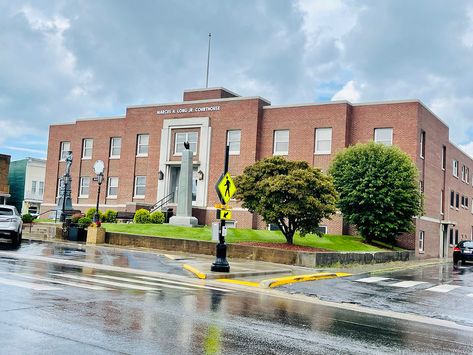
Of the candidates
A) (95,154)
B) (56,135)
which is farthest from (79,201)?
(56,135)

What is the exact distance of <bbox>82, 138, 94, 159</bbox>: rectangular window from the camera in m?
52.3

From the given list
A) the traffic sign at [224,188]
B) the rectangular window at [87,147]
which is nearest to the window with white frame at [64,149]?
the rectangular window at [87,147]

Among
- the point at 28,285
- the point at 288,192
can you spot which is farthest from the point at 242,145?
the point at 28,285

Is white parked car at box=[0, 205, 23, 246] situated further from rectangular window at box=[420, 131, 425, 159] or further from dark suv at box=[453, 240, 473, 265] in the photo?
rectangular window at box=[420, 131, 425, 159]

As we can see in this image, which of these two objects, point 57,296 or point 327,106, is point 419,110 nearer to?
point 327,106

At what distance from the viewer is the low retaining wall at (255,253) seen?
23.5m

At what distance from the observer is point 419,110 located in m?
37.9

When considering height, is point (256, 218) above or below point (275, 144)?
below

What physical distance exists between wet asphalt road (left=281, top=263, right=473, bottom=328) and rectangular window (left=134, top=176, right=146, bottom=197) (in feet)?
95.3

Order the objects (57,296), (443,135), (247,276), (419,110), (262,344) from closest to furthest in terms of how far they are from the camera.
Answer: (262,344), (57,296), (247,276), (419,110), (443,135)

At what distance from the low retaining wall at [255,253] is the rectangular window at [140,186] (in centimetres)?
1811

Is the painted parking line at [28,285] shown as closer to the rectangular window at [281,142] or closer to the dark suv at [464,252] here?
the dark suv at [464,252]

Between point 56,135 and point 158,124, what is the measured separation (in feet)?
46.6

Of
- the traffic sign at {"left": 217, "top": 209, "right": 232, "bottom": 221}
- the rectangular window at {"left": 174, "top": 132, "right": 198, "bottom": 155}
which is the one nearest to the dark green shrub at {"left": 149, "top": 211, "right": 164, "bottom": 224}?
the rectangular window at {"left": 174, "top": 132, "right": 198, "bottom": 155}
